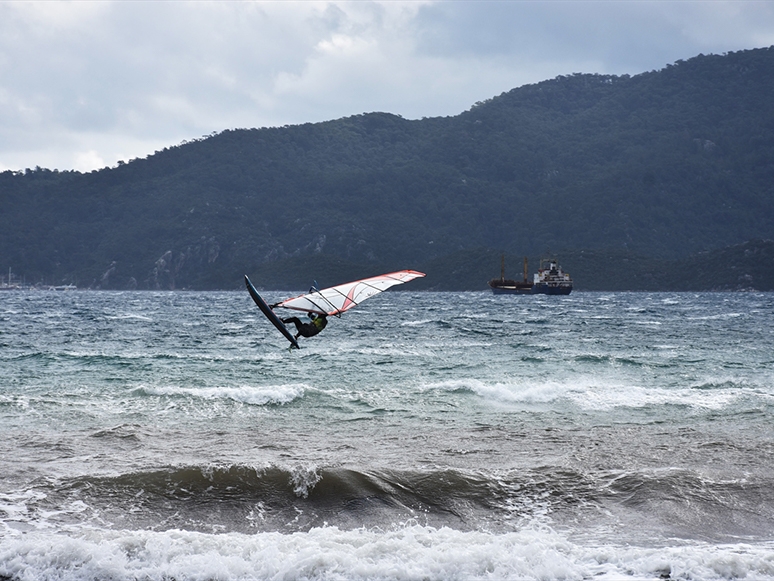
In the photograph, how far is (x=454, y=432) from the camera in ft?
49.9

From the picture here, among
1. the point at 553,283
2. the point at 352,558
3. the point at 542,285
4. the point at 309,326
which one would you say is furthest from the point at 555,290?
the point at 352,558

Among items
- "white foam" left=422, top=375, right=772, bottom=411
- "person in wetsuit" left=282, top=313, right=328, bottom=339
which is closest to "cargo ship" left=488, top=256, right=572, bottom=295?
"white foam" left=422, top=375, right=772, bottom=411

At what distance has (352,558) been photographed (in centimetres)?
891

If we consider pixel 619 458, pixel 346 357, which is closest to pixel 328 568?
pixel 619 458

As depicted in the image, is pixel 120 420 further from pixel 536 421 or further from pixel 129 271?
pixel 129 271

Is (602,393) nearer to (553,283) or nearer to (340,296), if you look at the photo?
(340,296)

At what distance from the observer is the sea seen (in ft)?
29.2

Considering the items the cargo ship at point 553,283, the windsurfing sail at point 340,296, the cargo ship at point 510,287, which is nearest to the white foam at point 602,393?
the windsurfing sail at point 340,296

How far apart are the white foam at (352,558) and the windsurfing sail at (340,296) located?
411 centimetres

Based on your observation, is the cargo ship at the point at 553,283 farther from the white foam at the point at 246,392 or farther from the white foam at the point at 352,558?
the white foam at the point at 352,558

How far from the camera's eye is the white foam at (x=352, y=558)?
864 centimetres

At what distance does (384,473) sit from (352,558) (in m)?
3.09

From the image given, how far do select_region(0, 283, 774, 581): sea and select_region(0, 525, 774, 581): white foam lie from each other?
3 centimetres

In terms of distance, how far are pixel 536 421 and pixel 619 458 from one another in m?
3.29
